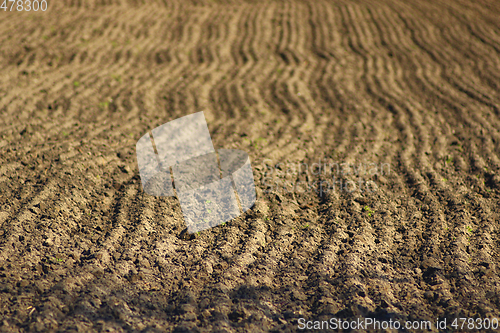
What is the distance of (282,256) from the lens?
2840 millimetres

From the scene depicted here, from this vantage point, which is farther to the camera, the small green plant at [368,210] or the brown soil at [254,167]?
the small green plant at [368,210]

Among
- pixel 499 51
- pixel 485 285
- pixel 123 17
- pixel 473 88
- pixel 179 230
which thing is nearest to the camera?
pixel 485 285

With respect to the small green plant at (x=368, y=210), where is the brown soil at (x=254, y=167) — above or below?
above

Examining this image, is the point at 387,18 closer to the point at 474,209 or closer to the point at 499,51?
the point at 499,51

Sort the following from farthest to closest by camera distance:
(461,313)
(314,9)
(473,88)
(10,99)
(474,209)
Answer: (314,9)
(473,88)
(10,99)
(474,209)
(461,313)

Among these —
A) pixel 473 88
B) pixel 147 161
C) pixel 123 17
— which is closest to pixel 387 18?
pixel 473 88

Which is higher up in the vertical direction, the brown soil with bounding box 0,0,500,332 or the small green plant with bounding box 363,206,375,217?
the brown soil with bounding box 0,0,500,332

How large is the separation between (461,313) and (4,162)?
463 cm

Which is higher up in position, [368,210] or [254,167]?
[254,167]

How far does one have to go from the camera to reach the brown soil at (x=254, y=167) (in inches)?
91.8

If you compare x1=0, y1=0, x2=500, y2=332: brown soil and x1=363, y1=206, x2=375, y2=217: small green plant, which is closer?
x1=0, y1=0, x2=500, y2=332: brown soil

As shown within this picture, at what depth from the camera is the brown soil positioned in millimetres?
2332

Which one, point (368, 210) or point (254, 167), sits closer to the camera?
point (368, 210)

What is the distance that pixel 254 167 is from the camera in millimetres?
4027
